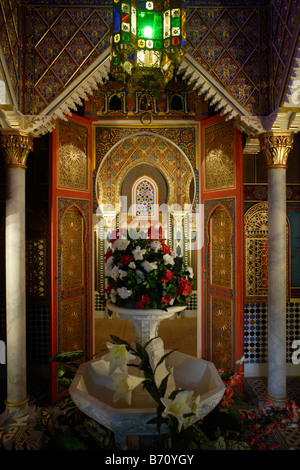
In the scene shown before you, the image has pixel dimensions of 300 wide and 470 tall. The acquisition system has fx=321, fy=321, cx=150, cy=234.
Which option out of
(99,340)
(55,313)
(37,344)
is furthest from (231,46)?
(99,340)

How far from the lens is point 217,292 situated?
4.16m

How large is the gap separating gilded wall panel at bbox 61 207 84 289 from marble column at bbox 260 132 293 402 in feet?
7.81

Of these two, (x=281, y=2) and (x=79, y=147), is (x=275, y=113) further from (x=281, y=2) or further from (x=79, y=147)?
(x=79, y=147)

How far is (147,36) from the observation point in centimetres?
211

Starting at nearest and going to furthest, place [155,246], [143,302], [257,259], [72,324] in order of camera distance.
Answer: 1. [143,302]
2. [155,246]
3. [72,324]
4. [257,259]

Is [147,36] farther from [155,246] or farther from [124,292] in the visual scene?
[124,292]

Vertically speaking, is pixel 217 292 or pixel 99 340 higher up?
pixel 217 292

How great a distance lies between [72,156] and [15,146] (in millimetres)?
811

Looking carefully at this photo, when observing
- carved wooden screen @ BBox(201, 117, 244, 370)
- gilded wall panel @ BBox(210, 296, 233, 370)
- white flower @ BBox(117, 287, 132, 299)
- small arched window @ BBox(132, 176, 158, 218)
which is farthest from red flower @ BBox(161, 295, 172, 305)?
small arched window @ BBox(132, 176, 158, 218)

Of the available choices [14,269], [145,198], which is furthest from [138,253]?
[145,198]

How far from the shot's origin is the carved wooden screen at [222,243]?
12.7 ft

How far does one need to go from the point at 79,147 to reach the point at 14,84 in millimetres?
1136

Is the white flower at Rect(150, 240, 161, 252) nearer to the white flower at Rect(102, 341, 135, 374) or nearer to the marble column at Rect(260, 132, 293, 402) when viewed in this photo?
the white flower at Rect(102, 341, 135, 374)

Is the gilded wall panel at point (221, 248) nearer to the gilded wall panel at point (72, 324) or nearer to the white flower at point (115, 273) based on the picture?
the gilded wall panel at point (72, 324)
